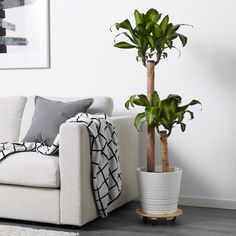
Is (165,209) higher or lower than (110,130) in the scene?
lower

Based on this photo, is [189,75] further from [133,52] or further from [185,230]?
[185,230]

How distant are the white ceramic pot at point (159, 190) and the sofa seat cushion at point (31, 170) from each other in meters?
0.57

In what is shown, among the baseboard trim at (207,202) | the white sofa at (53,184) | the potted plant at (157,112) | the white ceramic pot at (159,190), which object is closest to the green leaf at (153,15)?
the potted plant at (157,112)

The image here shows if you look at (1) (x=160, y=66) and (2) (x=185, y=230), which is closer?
(2) (x=185, y=230)

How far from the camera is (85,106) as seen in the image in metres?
3.60

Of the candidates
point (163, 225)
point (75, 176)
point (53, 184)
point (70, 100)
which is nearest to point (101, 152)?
point (75, 176)

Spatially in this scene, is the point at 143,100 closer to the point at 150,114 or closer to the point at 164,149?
the point at 150,114

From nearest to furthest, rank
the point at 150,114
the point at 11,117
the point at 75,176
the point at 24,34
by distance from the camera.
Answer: the point at 75,176
the point at 150,114
the point at 11,117
the point at 24,34

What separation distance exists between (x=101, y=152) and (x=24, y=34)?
1.65m

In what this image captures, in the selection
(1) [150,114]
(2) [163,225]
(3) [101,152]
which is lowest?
(2) [163,225]

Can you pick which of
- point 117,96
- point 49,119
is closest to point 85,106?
point 49,119

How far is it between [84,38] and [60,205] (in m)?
1.58

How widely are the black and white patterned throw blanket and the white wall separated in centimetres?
68

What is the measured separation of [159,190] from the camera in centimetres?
328
